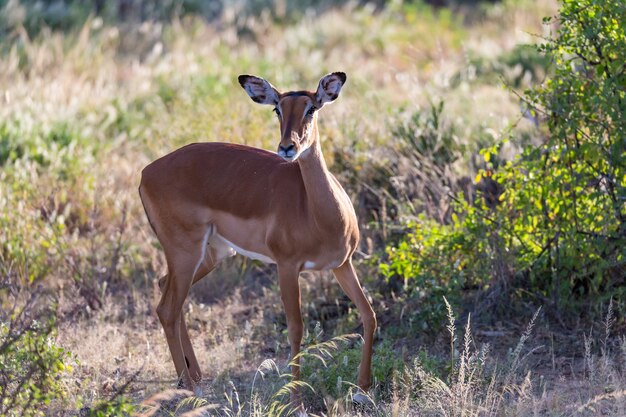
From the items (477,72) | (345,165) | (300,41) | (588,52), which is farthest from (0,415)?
(300,41)

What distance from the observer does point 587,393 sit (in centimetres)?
636

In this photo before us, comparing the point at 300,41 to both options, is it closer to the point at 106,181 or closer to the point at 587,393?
the point at 106,181

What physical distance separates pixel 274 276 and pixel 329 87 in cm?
277

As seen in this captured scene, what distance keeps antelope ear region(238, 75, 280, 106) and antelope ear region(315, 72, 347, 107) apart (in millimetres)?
304

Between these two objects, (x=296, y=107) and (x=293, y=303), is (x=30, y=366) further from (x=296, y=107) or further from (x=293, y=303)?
(x=296, y=107)

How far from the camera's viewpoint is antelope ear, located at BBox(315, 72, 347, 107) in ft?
21.3

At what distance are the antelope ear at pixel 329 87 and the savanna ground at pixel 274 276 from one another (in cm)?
130

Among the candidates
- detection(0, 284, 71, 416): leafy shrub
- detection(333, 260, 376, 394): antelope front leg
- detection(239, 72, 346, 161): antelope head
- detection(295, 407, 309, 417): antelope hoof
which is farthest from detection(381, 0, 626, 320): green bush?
detection(0, 284, 71, 416): leafy shrub

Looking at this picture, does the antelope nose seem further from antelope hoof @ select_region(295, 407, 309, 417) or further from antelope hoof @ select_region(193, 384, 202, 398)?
antelope hoof @ select_region(193, 384, 202, 398)

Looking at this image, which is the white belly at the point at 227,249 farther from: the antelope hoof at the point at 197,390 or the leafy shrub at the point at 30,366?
the leafy shrub at the point at 30,366

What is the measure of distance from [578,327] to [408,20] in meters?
13.6

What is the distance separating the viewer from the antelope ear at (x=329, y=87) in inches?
255

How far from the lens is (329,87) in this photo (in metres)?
6.56

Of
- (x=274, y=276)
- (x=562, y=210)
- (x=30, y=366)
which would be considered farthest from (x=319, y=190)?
(x=274, y=276)
